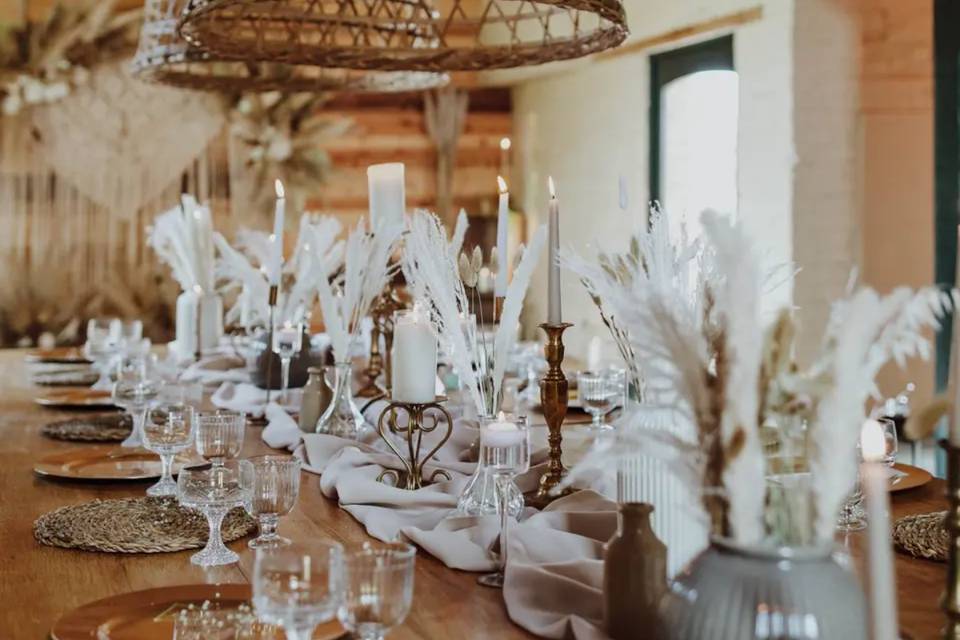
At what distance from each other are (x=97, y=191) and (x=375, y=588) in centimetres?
582

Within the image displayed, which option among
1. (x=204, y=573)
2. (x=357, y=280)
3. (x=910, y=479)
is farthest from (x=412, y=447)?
(x=910, y=479)

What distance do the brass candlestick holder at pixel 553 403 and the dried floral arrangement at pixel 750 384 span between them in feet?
2.16

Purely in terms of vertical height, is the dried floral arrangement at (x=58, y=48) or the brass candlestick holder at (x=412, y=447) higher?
the dried floral arrangement at (x=58, y=48)

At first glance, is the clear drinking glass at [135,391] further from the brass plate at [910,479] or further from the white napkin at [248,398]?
the brass plate at [910,479]

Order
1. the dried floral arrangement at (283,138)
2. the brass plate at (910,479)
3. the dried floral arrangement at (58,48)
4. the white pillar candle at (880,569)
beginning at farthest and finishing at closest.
Result: 1. the dried floral arrangement at (283,138)
2. the dried floral arrangement at (58,48)
3. the brass plate at (910,479)
4. the white pillar candle at (880,569)

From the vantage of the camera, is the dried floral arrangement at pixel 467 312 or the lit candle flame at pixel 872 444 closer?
the lit candle flame at pixel 872 444

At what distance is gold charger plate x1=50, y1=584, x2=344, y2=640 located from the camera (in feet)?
3.95

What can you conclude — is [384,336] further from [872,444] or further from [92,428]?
[872,444]

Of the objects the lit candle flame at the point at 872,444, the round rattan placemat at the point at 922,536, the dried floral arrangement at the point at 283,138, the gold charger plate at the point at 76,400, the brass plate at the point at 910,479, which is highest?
the dried floral arrangement at the point at 283,138

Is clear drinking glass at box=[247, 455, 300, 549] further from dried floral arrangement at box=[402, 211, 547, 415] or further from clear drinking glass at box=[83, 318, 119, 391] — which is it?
clear drinking glass at box=[83, 318, 119, 391]

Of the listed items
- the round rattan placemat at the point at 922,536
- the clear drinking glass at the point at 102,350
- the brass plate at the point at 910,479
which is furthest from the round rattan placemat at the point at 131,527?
the clear drinking glass at the point at 102,350

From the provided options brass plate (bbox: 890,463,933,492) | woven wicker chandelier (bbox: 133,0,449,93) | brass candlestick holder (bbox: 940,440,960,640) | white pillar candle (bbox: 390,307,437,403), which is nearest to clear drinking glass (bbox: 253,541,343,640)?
brass candlestick holder (bbox: 940,440,960,640)

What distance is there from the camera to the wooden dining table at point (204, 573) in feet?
4.14

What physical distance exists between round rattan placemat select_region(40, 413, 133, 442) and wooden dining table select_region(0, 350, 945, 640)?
0.38 meters
